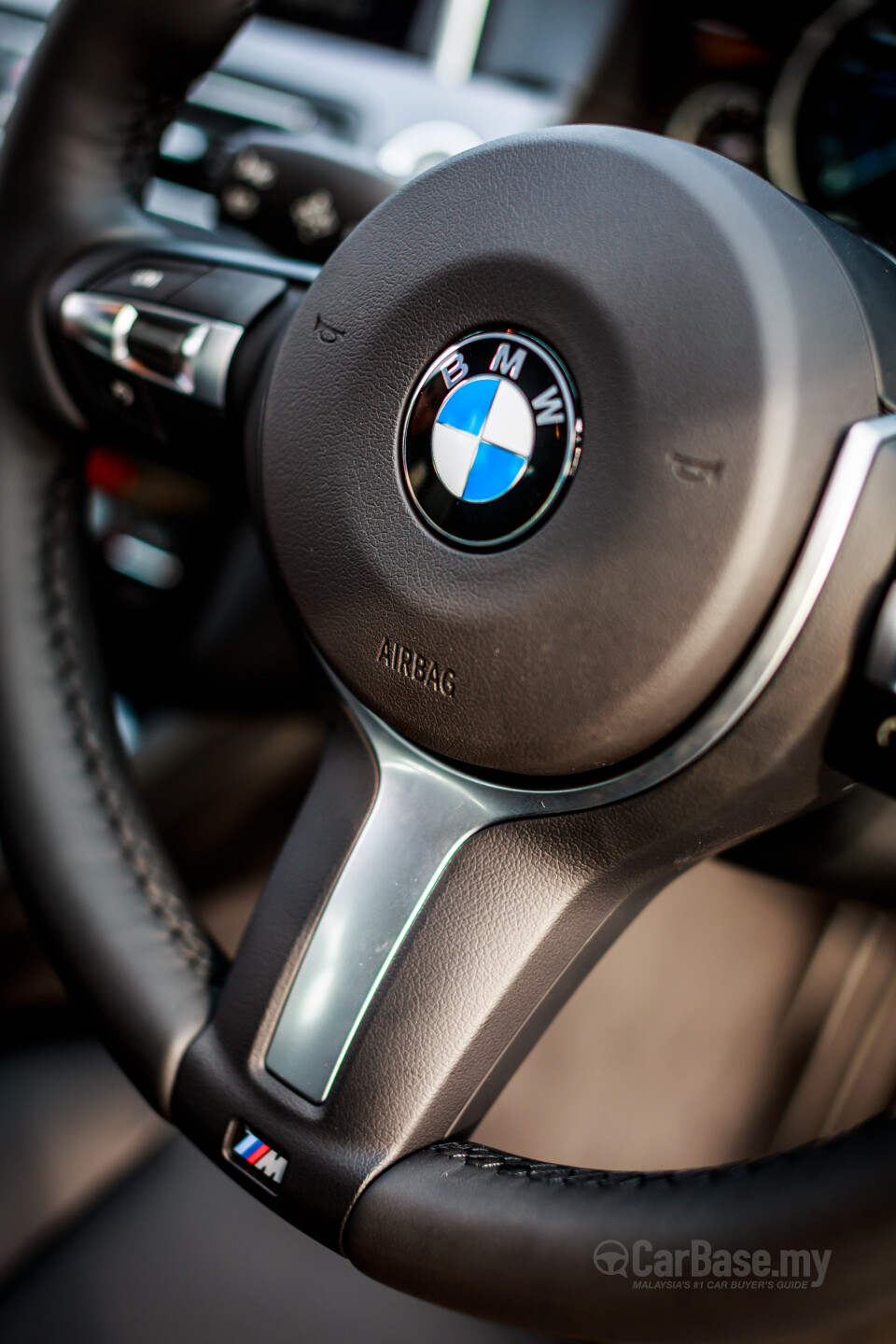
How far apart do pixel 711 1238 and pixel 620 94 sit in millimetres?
1472

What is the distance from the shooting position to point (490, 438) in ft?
1.58

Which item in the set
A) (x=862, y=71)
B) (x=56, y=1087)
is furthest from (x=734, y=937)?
(x=862, y=71)

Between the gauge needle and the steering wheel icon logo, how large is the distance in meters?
1.30

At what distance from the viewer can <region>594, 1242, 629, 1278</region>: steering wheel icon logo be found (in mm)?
392

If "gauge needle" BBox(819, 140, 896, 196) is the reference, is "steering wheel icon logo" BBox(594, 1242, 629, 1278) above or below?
below

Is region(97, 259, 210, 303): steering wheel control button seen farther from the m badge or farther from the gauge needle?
the gauge needle

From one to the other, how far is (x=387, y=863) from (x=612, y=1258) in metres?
0.20

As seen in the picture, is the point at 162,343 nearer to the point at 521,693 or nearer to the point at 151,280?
the point at 151,280

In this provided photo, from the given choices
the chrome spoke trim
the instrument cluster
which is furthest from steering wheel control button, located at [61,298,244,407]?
the instrument cluster

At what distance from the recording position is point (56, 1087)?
37.0 inches

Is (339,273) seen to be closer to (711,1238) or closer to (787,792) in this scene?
(787,792)

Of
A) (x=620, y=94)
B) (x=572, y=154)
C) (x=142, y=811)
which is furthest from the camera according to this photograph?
(x=620, y=94)

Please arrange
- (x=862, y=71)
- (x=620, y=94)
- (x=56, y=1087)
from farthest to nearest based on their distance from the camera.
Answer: (x=620, y=94), (x=862, y=71), (x=56, y=1087)

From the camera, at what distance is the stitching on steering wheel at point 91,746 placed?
0.61m
